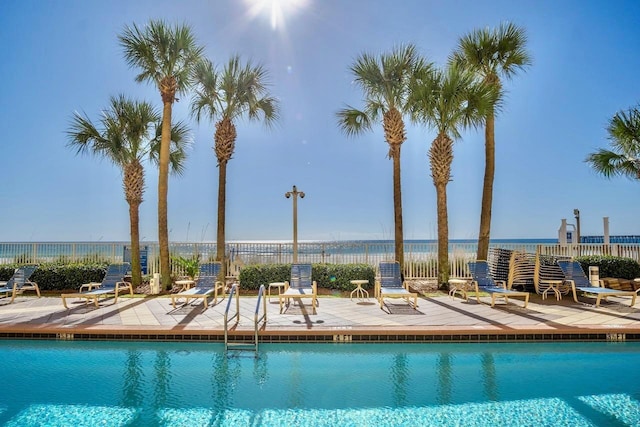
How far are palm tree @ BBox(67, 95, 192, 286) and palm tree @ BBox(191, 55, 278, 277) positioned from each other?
4.69ft

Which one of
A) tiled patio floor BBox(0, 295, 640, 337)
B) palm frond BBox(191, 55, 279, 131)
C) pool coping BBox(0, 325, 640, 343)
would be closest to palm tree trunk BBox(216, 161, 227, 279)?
palm frond BBox(191, 55, 279, 131)

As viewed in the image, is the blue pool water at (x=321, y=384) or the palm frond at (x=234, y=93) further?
the palm frond at (x=234, y=93)

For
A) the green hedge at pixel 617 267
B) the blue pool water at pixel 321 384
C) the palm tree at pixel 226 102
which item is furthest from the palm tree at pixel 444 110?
the blue pool water at pixel 321 384

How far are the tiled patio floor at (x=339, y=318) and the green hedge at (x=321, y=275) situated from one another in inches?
56.0

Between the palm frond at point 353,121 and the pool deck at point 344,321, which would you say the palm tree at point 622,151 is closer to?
the pool deck at point 344,321

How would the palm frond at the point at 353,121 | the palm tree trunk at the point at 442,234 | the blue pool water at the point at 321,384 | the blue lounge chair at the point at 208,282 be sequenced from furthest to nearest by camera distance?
the palm frond at the point at 353,121 < the palm tree trunk at the point at 442,234 < the blue lounge chair at the point at 208,282 < the blue pool water at the point at 321,384

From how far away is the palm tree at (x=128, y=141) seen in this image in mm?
9891

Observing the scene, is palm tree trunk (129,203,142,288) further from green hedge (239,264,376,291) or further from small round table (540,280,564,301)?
small round table (540,280,564,301)

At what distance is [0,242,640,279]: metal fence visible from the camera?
11.3 m

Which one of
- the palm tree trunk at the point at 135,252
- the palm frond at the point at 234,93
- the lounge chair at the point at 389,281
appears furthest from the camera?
the palm frond at the point at 234,93

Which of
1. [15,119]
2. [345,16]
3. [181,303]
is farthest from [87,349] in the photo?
[15,119]

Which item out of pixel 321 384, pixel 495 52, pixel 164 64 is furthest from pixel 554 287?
pixel 164 64

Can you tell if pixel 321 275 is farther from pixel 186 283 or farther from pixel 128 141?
pixel 128 141

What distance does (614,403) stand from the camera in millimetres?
3697
